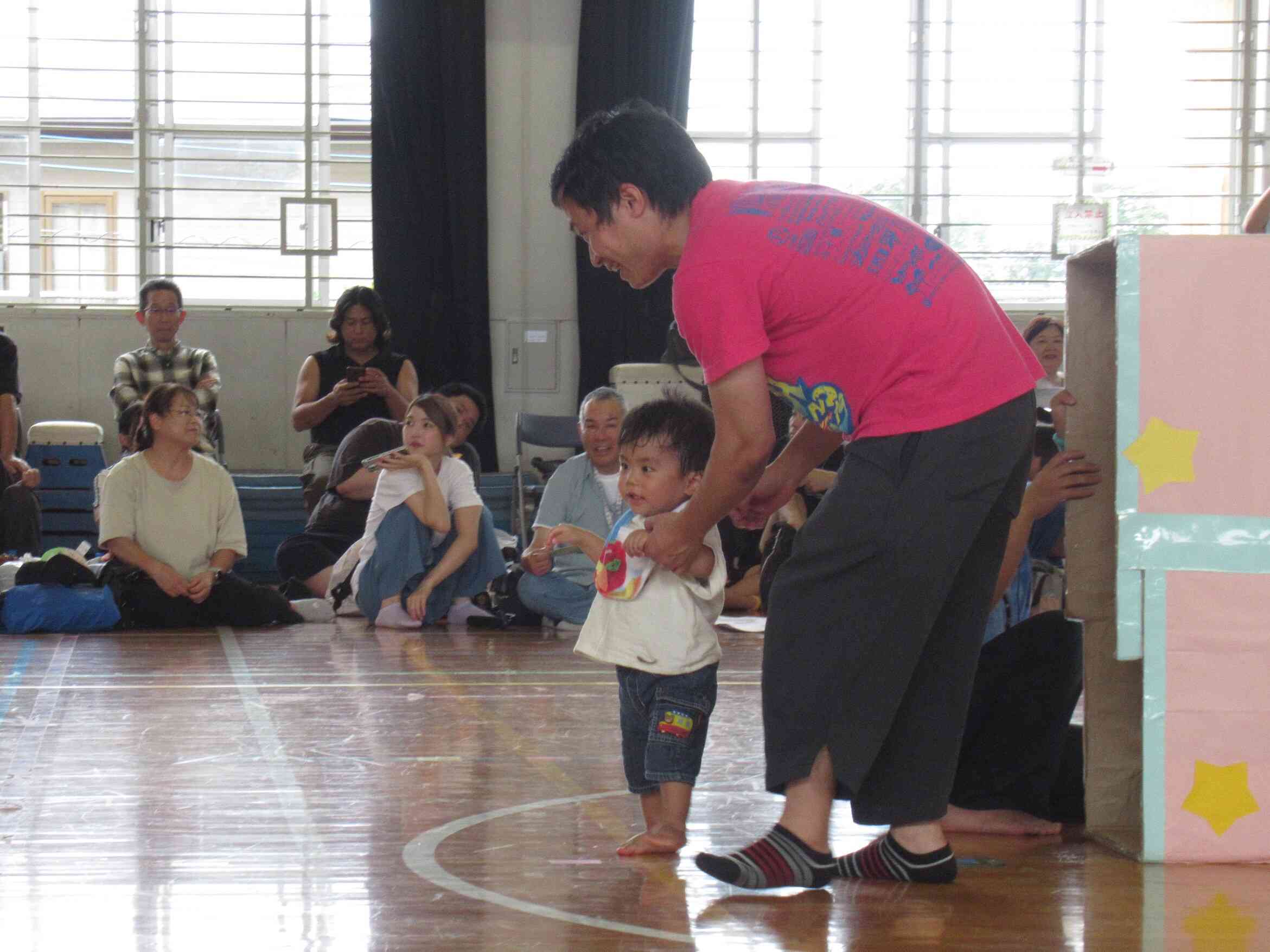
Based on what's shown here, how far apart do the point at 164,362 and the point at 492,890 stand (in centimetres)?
538

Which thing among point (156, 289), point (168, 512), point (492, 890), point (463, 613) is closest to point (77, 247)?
point (156, 289)

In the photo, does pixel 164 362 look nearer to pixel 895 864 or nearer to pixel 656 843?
pixel 656 843

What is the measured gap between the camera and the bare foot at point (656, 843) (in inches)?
86.0

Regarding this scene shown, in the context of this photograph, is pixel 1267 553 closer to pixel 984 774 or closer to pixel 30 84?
pixel 984 774

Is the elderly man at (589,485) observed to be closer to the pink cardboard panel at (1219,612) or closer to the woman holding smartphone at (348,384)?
the woman holding smartphone at (348,384)

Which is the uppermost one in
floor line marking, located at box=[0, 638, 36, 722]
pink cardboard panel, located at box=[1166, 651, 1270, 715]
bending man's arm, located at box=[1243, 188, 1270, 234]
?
bending man's arm, located at box=[1243, 188, 1270, 234]

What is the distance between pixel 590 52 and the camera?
25.7 ft

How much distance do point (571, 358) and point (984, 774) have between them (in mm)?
5853

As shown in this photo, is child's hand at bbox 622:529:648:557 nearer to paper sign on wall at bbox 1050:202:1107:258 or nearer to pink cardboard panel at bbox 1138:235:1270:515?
pink cardboard panel at bbox 1138:235:1270:515

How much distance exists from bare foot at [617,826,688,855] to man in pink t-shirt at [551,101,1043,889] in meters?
0.22

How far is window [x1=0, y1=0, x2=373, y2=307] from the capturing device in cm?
808

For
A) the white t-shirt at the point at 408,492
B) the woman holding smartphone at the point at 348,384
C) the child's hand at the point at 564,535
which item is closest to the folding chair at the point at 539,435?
the woman holding smartphone at the point at 348,384

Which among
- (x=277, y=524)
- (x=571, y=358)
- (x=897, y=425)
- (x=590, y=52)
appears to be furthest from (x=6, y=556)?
(x=897, y=425)

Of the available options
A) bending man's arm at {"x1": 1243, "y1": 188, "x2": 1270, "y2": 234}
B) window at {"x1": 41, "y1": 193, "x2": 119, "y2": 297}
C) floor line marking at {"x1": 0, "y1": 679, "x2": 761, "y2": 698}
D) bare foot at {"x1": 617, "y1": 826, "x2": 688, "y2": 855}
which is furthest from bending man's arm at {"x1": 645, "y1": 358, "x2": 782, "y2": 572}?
window at {"x1": 41, "y1": 193, "x2": 119, "y2": 297}
